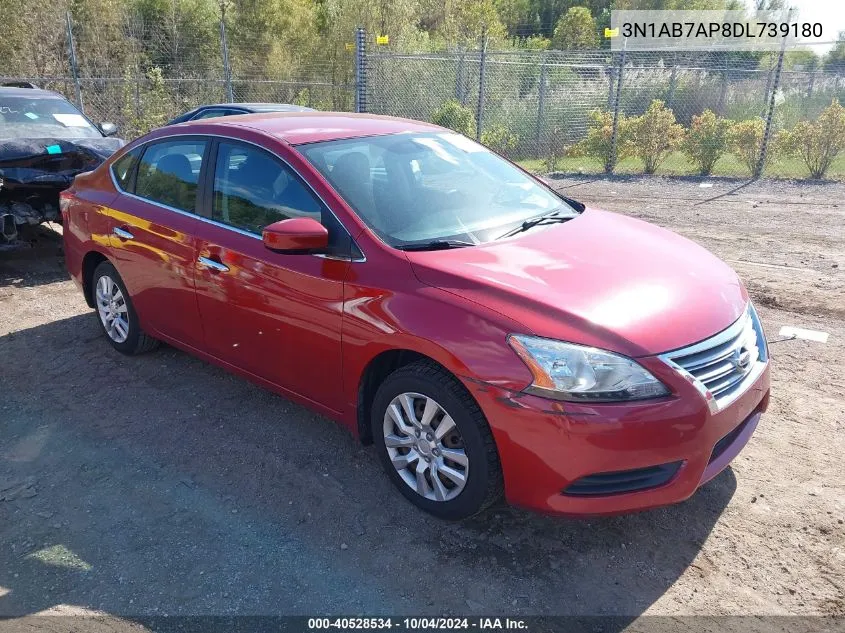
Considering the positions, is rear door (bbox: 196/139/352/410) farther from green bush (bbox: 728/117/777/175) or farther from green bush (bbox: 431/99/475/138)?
green bush (bbox: 728/117/777/175)

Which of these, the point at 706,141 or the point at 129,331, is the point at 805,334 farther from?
the point at 706,141

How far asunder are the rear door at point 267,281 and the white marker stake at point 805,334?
373 centimetres

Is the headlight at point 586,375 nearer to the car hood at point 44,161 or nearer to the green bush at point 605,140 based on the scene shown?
the car hood at point 44,161

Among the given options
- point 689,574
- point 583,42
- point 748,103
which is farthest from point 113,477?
point 583,42

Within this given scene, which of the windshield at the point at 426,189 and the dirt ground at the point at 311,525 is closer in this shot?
the dirt ground at the point at 311,525

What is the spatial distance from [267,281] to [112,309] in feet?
6.73

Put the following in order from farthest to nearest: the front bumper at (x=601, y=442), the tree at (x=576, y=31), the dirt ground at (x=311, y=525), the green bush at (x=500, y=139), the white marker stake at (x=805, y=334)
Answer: the tree at (x=576, y=31), the green bush at (x=500, y=139), the white marker stake at (x=805, y=334), the dirt ground at (x=311, y=525), the front bumper at (x=601, y=442)

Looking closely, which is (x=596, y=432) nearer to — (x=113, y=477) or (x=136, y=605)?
(x=136, y=605)

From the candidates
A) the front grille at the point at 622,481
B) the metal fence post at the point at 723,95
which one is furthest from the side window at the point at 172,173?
the metal fence post at the point at 723,95

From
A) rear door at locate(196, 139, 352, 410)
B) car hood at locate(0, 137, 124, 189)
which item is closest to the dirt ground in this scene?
rear door at locate(196, 139, 352, 410)

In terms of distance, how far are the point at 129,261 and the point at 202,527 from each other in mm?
2229

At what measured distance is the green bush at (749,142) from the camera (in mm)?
12836

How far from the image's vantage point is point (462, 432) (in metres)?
3.01

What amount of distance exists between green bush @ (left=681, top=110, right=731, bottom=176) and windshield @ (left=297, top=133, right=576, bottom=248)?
10.3 meters
